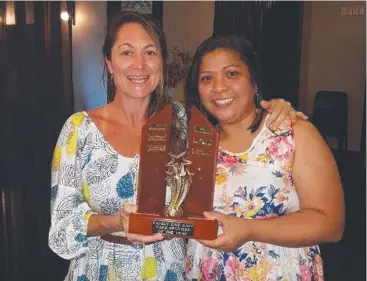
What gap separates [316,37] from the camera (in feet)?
19.5

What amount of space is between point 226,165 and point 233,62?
0.26m

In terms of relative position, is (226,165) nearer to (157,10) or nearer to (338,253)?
(338,253)

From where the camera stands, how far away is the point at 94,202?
127 centimetres

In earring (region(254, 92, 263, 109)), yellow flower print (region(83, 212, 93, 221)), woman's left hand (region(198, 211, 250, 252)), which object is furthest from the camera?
earring (region(254, 92, 263, 109))

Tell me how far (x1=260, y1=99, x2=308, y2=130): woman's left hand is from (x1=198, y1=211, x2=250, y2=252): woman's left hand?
0.95ft

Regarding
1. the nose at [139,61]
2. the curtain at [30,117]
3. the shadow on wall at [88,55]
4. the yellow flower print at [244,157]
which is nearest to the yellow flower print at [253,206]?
the yellow flower print at [244,157]

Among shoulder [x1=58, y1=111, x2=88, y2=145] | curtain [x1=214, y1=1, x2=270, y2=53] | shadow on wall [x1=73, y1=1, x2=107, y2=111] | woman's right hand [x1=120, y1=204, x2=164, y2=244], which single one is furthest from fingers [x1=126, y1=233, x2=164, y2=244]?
curtain [x1=214, y1=1, x2=270, y2=53]

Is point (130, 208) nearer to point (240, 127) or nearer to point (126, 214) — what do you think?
point (126, 214)

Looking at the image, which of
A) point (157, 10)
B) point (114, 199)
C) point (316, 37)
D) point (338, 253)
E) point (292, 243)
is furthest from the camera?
point (316, 37)

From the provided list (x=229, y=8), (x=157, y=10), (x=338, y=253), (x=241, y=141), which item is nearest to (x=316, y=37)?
(x=229, y=8)

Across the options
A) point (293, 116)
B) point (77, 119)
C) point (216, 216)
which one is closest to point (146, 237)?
point (216, 216)

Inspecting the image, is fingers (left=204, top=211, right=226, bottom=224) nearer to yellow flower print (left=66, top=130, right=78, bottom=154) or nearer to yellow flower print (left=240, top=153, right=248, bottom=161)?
yellow flower print (left=240, top=153, right=248, bottom=161)

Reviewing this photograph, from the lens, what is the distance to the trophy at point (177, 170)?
1.17 meters

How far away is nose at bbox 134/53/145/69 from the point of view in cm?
127
